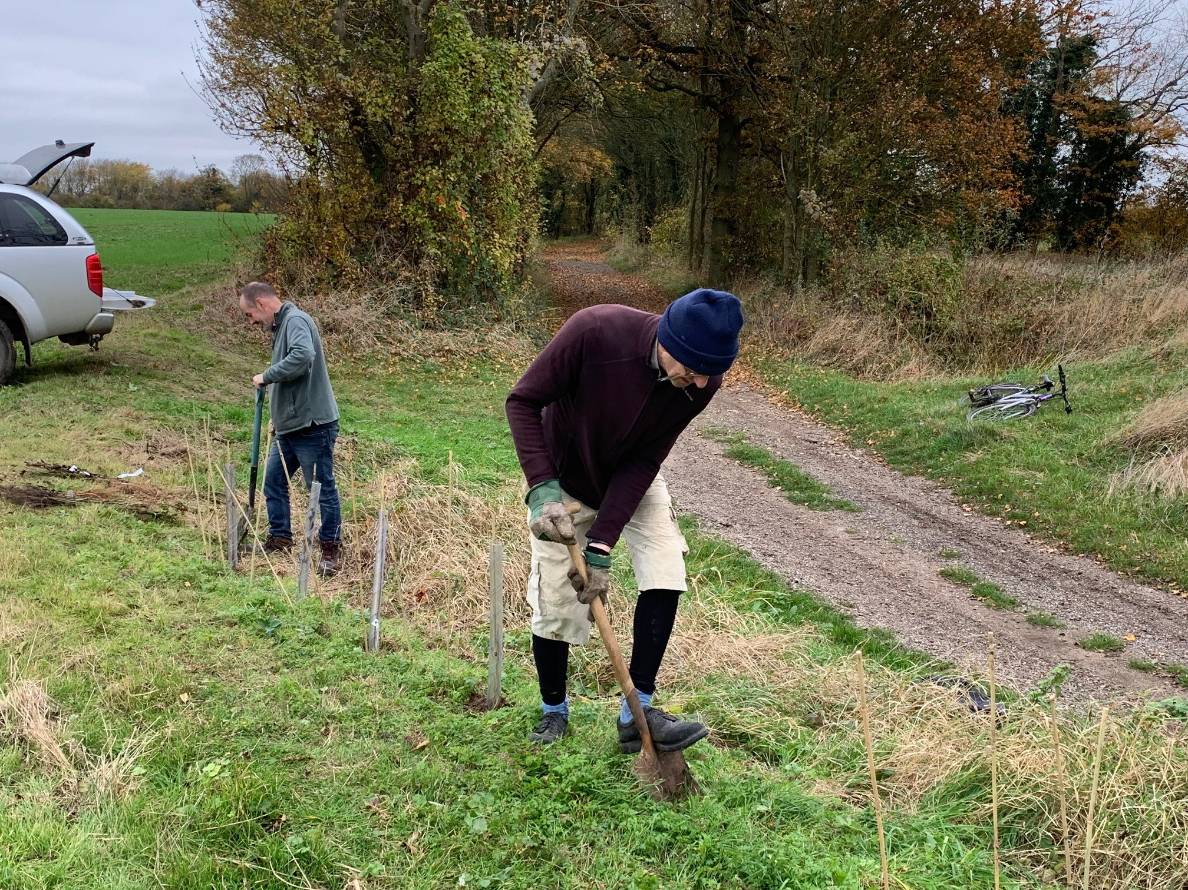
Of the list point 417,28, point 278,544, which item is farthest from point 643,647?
point 417,28

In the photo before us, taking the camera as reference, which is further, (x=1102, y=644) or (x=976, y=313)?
(x=976, y=313)

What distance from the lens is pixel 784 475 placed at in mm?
10281

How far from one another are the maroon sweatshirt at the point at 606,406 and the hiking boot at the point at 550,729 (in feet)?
2.77

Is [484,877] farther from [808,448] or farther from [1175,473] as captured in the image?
[808,448]

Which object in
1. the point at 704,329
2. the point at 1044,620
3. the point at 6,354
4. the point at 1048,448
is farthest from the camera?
the point at 1048,448

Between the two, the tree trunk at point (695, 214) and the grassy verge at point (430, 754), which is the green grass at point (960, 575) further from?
the tree trunk at point (695, 214)

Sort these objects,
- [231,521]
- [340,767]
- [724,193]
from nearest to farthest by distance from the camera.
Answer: [340,767], [231,521], [724,193]

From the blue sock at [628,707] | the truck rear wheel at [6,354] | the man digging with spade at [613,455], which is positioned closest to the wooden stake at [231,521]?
the man digging with spade at [613,455]

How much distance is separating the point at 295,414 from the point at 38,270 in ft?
17.4

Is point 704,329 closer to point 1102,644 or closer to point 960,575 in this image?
point 1102,644

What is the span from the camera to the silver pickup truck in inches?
360

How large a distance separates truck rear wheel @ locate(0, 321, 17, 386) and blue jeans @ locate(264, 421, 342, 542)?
4990mm

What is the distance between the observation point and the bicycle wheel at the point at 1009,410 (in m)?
10.8

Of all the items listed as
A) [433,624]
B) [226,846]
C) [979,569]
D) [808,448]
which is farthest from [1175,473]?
[226,846]
